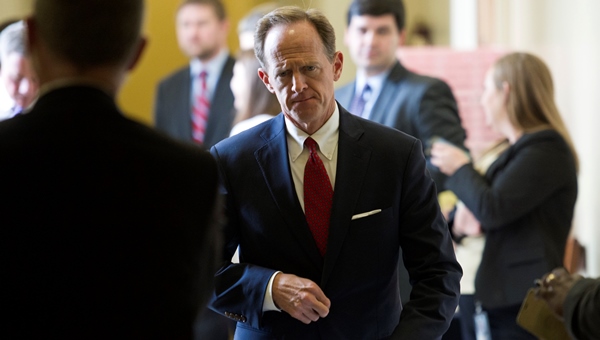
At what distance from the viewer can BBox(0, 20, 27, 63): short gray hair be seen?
3.19 meters

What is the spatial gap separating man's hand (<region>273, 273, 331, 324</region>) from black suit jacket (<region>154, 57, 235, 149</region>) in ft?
11.2

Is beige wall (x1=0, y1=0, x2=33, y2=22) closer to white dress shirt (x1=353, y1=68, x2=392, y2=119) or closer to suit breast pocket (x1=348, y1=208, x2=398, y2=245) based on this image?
white dress shirt (x1=353, y1=68, x2=392, y2=119)

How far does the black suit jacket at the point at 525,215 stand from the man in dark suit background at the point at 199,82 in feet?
7.72

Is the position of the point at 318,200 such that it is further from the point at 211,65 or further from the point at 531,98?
the point at 211,65

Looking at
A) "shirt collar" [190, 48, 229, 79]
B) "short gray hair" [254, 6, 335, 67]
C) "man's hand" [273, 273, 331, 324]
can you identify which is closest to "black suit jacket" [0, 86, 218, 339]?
"man's hand" [273, 273, 331, 324]

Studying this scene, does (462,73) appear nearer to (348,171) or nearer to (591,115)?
(591,115)

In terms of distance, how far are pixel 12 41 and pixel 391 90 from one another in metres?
1.62

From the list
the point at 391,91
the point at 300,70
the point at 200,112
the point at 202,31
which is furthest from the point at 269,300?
the point at 202,31

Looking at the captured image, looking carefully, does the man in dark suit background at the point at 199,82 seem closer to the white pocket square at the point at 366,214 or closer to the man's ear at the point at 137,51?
the white pocket square at the point at 366,214

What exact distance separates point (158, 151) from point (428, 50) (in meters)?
3.71

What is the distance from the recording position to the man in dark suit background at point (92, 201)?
159cm

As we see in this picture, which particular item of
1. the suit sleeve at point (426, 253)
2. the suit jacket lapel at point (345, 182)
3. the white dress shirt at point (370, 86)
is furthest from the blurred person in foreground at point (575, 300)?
the white dress shirt at point (370, 86)

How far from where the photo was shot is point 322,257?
93.0 inches

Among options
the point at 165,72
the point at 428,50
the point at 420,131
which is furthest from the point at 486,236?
the point at 165,72
